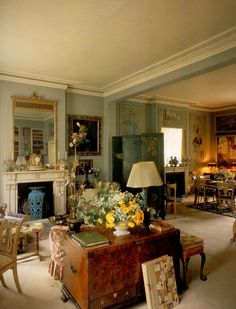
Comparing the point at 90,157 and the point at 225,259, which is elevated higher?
the point at 90,157

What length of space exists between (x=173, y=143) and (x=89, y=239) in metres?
6.95

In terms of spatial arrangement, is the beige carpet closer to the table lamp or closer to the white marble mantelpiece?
the table lamp

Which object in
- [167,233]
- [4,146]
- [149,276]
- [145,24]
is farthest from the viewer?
[4,146]

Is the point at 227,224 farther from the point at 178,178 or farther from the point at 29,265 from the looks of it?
the point at 29,265

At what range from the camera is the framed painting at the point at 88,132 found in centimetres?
617

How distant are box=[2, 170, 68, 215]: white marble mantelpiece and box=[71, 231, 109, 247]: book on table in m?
3.07

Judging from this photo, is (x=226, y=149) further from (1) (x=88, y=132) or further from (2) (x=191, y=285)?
(2) (x=191, y=285)

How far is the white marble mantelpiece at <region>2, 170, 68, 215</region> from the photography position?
16.7ft

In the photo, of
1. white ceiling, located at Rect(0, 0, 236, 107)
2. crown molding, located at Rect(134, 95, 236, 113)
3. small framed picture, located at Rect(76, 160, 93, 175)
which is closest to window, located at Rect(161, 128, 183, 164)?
crown molding, located at Rect(134, 95, 236, 113)

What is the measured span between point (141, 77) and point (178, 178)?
425 cm

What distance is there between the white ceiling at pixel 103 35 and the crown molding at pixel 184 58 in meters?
0.03

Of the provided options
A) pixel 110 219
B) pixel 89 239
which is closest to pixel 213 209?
pixel 110 219

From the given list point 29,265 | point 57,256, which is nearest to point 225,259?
point 57,256

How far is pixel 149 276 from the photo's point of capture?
226 centimetres
